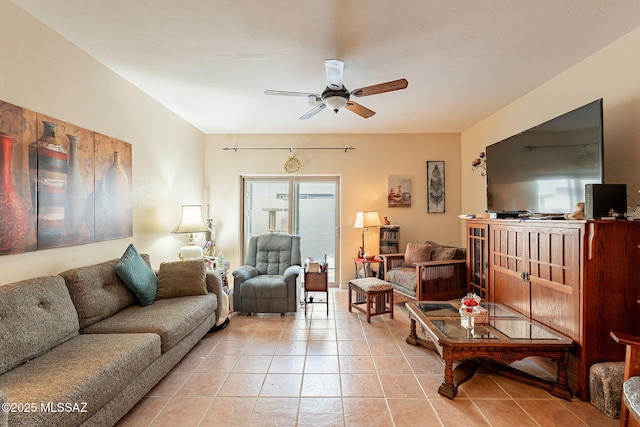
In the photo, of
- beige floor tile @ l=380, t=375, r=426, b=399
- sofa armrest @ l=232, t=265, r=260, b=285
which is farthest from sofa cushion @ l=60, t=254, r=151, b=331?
beige floor tile @ l=380, t=375, r=426, b=399

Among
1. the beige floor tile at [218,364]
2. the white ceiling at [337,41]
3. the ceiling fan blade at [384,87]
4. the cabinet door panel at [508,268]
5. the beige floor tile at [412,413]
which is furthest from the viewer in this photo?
the cabinet door panel at [508,268]

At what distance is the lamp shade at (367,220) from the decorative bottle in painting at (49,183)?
3.62 meters

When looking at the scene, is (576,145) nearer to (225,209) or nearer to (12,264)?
(12,264)

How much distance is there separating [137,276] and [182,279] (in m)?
0.41

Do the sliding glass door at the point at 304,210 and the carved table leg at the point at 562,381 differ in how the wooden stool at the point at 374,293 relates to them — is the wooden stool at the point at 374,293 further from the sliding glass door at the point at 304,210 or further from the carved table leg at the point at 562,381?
the carved table leg at the point at 562,381

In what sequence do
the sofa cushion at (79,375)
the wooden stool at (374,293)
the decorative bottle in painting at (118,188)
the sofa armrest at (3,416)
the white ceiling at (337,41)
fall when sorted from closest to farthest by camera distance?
the sofa armrest at (3,416) < the sofa cushion at (79,375) < the white ceiling at (337,41) < the decorative bottle in painting at (118,188) < the wooden stool at (374,293)

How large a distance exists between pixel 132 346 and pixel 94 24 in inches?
90.1

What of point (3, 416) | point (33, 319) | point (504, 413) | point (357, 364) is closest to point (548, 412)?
point (504, 413)

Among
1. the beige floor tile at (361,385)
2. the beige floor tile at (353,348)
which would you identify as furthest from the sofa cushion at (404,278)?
the beige floor tile at (361,385)

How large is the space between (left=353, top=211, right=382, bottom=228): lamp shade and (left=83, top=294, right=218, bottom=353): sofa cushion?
2640mm

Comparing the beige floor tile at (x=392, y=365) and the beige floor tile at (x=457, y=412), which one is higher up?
the beige floor tile at (x=392, y=365)

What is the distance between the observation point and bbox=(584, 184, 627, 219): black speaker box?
2006 mm

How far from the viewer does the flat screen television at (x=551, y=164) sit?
223 centimetres

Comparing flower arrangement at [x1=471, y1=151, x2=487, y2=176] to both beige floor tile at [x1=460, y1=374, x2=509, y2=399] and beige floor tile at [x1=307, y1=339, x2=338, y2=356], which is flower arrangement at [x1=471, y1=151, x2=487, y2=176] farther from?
beige floor tile at [x1=307, y1=339, x2=338, y2=356]
